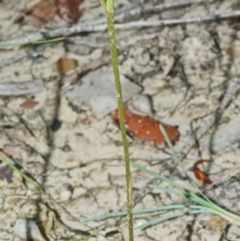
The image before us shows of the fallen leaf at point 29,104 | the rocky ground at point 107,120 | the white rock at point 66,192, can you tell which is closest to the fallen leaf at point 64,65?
the rocky ground at point 107,120

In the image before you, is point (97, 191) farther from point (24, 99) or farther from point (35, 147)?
point (24, 99)

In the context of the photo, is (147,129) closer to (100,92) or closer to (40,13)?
(100,92)

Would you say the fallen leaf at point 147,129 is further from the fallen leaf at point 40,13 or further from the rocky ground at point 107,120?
the fallen leaf at point 40,13

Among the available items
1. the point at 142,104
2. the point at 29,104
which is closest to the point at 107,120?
the point at 142,104

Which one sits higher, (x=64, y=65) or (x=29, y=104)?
(x=64, y=65)

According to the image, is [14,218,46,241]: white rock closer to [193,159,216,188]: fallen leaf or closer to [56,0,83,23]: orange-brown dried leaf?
[193,159,216,188]: fallen leaf

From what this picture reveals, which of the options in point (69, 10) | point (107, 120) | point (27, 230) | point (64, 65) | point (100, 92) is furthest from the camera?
point (69, 10)
